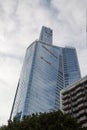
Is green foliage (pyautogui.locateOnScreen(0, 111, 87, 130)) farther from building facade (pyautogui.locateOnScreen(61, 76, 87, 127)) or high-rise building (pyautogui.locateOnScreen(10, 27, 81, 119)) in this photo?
high-rise building (pyautogui.locateOnScreen(10, 27, 81, 119))

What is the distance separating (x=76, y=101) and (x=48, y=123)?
169ft

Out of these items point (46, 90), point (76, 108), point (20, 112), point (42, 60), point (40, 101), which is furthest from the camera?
point (42, 60)

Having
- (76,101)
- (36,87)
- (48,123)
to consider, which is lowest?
(48,123)

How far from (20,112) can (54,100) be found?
37154mm

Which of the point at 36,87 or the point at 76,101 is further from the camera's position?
the point at 36,87

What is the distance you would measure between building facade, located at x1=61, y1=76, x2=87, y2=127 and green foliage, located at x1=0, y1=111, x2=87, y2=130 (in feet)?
137

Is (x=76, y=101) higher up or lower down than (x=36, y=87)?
lower down

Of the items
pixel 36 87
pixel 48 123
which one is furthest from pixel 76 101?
pixel 36 87

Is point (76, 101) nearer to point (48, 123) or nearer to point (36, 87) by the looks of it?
point (48, 123)

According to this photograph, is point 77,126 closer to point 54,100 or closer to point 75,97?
point 75,97

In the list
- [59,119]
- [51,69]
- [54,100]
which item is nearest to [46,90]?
[54,100]

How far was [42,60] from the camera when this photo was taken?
7554 inches

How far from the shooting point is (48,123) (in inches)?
1307

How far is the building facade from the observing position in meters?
77.2
